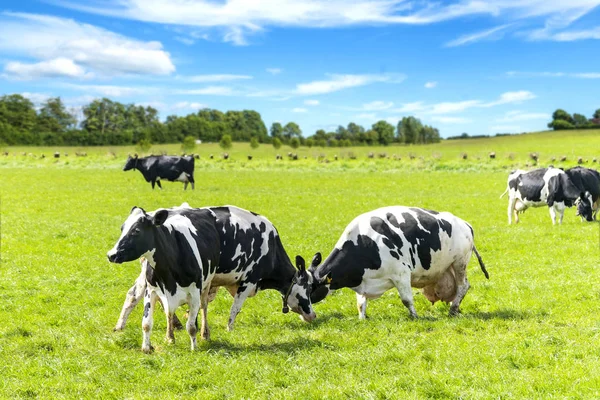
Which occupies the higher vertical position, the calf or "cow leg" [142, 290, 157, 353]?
the calf

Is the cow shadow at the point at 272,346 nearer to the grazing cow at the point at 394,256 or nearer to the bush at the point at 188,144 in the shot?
the grazing cow at the point at 394,256

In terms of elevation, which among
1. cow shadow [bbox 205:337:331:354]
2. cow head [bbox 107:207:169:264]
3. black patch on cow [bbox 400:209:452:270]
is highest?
cow head [bbox 107:207:169:264]

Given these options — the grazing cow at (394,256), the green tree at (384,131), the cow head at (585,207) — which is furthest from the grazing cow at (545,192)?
the green tree at (384,131)

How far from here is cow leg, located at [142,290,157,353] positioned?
8.07m

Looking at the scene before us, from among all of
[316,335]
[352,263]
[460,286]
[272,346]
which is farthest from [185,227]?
[460,286]

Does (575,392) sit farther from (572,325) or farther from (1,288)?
(1,288)

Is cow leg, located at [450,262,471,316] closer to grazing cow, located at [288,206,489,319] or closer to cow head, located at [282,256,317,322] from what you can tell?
grazing cow, located at [288,206,489,319]

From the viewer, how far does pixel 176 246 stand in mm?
8305

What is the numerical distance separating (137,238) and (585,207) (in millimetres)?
20715

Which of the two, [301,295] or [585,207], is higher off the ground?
[585,207]

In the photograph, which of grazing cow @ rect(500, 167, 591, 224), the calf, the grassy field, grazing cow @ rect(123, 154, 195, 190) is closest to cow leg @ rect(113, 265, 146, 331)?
the grassy field

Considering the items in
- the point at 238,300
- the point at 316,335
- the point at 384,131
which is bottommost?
the point at 316,335

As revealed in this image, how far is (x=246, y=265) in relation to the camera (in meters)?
9.68

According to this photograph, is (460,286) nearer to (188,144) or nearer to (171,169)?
(171,169)
